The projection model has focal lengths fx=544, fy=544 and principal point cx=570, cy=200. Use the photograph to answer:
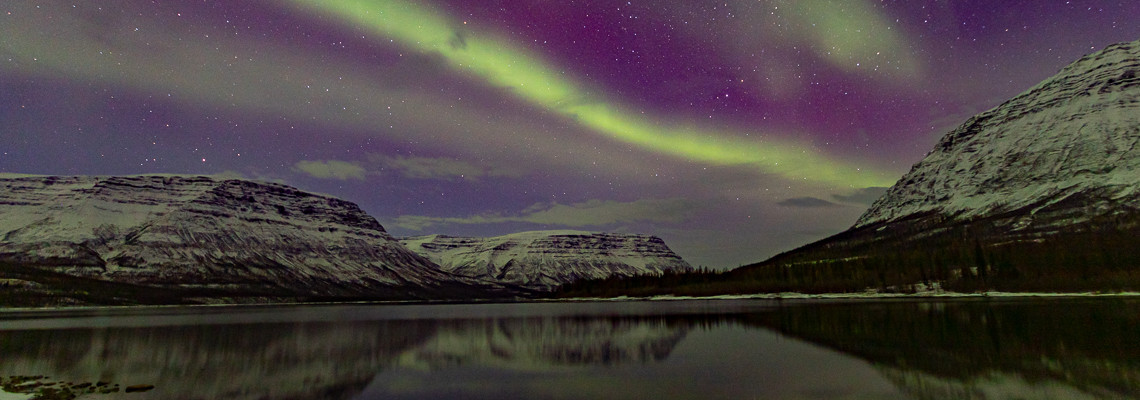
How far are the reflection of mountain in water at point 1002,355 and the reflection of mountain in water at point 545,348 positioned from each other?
52.1ft

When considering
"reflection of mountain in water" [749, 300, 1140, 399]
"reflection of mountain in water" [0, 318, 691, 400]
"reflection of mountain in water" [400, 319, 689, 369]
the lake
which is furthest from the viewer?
"reflection of mountain in water" [400, 319, 689, 369]

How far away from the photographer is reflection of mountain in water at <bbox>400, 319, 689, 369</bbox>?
44031 millimetres

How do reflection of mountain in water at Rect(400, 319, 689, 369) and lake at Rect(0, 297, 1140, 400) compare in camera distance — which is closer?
lake at Rect(0, 297, 1140, 400)

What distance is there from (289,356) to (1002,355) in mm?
56790

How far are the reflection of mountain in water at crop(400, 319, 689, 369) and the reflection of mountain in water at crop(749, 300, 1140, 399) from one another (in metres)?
15.9

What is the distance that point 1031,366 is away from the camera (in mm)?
32906

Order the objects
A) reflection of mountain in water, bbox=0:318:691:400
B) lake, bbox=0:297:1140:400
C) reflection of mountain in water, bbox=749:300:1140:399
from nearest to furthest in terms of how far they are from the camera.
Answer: reflection of mountain in water, bbox=749:300:1140:399 → lake, bbox=0:297:1140:400 → reflection of mountain in water, bbox=0:318:691:400

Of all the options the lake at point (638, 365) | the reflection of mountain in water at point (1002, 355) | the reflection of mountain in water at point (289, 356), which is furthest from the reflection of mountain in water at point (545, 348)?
the reflection of mountain in water at point (1002, 355)

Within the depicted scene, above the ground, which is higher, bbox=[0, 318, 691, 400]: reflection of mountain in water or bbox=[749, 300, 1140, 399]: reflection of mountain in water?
bbox=[749, 300, 1140, 399]: reflection of mountain in water

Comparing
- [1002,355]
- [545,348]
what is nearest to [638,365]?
[545,348]

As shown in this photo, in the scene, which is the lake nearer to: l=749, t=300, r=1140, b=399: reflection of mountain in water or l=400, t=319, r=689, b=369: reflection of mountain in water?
l=749, t=300, r=1140, b=399: reflection of mountain in water

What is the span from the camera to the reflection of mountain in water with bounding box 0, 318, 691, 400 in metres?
34.9

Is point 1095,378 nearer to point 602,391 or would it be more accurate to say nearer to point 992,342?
point 992,342

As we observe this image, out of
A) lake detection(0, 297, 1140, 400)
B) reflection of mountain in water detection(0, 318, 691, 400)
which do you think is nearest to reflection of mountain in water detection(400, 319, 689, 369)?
reflection of mountain in water detection(0, 318, 691, 400)
